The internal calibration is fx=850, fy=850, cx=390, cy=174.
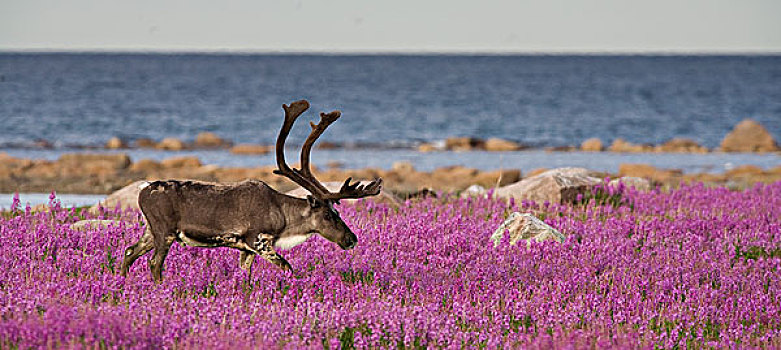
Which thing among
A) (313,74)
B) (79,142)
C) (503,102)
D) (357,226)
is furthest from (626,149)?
(313,74)

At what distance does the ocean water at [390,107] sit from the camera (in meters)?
47.5

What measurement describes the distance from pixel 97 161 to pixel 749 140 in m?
26.7

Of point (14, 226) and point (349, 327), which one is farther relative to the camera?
point (14, 226)

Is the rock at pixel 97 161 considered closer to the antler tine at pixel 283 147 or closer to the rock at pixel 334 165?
the rock at pixel 334 165

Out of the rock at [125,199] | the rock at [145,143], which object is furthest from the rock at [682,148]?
the rock at [125,199]

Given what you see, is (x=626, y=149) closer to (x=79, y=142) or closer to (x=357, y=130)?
(x=357, y=130)

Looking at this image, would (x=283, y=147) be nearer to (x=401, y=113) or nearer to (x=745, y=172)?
(x=745, y=172)

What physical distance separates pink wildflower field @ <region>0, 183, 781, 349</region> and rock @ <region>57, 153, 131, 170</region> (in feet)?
47.8

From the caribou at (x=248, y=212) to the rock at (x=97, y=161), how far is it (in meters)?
18.6

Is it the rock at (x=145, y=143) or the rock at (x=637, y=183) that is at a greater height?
the rock at (x=637, y=183)

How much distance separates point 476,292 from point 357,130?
136 feet

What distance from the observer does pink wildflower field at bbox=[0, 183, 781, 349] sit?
555 centimetres

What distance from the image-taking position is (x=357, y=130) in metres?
48.2

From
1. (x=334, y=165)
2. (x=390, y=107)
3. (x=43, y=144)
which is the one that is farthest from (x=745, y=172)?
(x=390, y=107)
